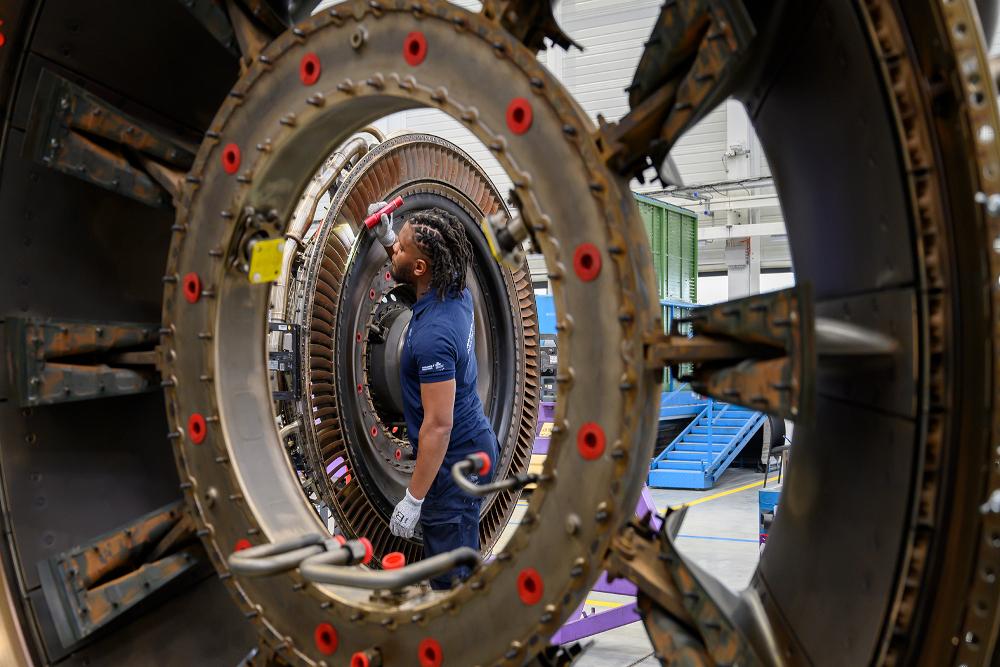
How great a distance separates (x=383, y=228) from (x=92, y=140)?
136 centimetres

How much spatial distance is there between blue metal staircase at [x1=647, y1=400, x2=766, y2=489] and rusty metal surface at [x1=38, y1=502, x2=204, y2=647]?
24.0ft

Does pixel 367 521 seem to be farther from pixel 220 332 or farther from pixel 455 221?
pixel 220 332

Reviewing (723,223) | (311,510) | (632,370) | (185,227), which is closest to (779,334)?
(632,370)

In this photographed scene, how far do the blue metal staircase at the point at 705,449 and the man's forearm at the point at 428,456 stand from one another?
6433 millimetres

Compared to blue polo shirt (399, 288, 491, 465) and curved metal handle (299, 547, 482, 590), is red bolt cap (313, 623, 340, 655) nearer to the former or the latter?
curved metal handle (299, 547, 482, 590)

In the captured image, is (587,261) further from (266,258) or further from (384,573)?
(266,258)

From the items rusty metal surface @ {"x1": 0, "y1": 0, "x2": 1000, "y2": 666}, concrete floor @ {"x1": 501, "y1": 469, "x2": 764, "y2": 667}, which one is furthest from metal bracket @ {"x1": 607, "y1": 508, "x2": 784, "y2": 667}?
concrete floor @ {"x1": 501, "y1": 469, "x2": 764, "y2": 667}

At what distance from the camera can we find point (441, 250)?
331cm

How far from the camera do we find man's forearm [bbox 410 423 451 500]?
305 centimetres

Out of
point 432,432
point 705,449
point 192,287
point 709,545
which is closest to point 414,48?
point 192,287

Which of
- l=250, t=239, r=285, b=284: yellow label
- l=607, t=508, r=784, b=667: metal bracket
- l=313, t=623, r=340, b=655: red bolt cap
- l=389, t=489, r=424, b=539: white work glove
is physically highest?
l=250, t=239, r=285, b=284: yellow label

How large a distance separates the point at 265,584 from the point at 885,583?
4.63 feet

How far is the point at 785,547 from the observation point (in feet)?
5.97

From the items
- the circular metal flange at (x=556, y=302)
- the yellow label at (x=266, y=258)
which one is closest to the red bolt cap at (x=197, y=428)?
the circular metal flange at (x=556, y=302)
